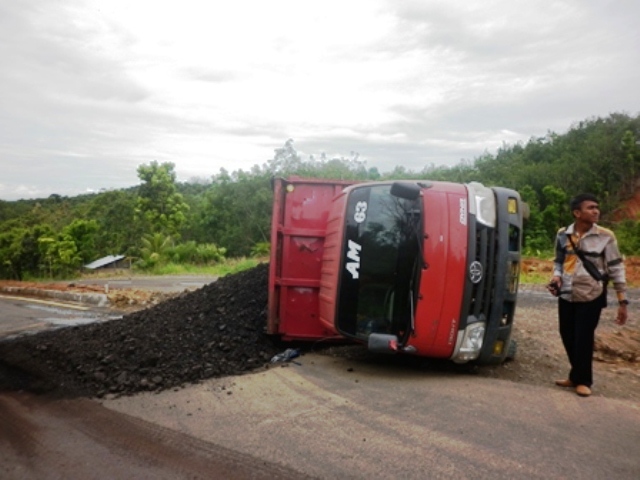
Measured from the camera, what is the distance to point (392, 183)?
5234 millimetres

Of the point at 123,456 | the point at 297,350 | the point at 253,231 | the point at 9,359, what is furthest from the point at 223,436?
the point at 253,231

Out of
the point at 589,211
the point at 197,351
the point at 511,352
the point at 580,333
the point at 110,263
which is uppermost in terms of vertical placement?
the point at 589,211

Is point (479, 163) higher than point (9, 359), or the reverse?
point (479, 163)

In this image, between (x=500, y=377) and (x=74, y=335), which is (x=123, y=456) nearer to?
(x=500, y=377)

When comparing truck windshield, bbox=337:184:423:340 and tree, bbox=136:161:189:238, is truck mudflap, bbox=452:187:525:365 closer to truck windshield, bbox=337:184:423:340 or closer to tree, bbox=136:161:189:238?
truck windshield, bbox=337:184:423:340

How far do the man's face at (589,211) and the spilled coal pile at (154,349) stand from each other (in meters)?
3.55

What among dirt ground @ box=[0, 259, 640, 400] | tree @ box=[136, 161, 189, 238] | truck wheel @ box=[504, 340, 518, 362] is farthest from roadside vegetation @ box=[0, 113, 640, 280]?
truck wheel @ box=[504, 340, 518, 362]

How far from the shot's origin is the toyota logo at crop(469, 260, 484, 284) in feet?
16.0

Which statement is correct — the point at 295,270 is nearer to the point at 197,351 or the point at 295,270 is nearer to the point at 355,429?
the point at 197,351

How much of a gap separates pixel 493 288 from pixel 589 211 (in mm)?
1077

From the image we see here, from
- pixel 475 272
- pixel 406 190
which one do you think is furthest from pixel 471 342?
pixel 406 190

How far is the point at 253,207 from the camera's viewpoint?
38.4 meters

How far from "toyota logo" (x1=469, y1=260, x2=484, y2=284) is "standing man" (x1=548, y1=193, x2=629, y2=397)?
628 millimetres

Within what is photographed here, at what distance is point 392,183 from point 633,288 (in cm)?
1172
